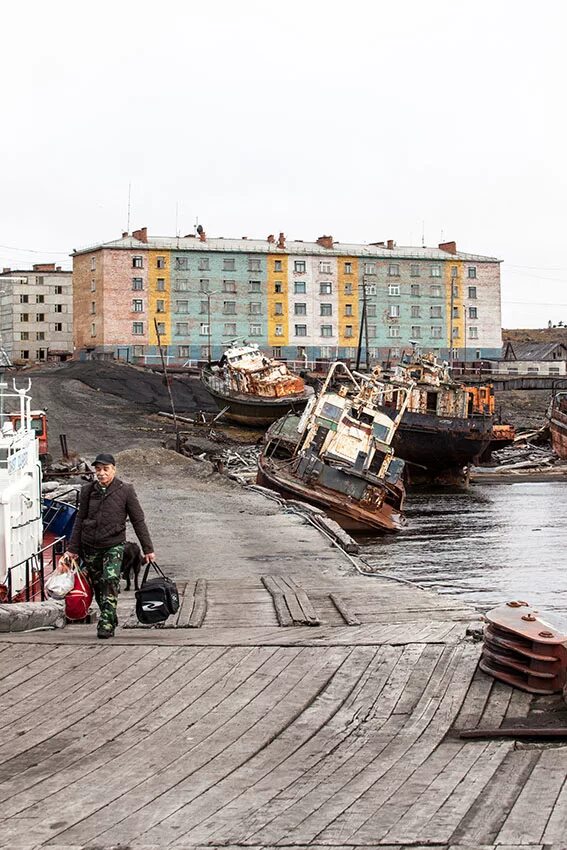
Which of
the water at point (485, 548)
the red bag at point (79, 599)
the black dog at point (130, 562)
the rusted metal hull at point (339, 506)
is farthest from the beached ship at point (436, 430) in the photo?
the red bag at point (79, 599)

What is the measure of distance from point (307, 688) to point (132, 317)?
79.3 m

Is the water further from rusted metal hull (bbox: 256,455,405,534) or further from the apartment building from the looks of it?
the apartment building

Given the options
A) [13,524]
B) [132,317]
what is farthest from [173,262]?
[13,524]

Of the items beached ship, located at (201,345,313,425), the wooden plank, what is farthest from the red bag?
beached ship, located at (201,345,313,425)

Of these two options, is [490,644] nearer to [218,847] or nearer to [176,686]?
[176,686]

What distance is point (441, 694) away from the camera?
7.69 m

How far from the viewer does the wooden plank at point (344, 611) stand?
457 inches

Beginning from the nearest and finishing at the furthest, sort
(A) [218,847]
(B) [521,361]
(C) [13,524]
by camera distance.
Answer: (A) [218,847] < (C) [13,524] < (B) [521,361]

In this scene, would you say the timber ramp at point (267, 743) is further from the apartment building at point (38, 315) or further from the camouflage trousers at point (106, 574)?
the apartment building at point (38, 315)

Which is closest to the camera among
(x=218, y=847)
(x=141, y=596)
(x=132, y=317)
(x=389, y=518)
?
(x=218, y=847)

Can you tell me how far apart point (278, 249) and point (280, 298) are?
12.2ft

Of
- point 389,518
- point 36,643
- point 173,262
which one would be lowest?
point 389,518

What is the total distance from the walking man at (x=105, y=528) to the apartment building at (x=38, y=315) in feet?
322

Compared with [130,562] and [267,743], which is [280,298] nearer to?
[130,562]
